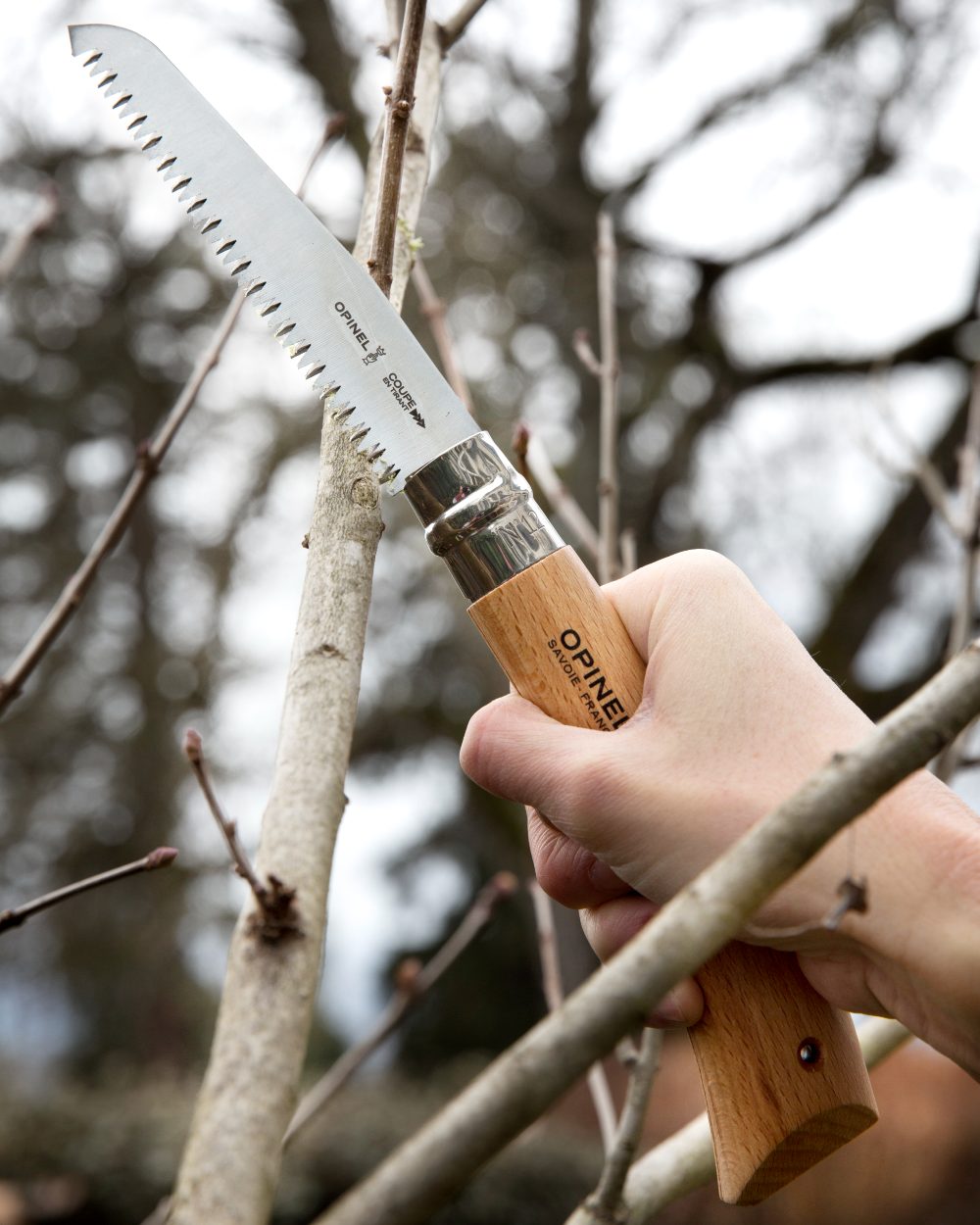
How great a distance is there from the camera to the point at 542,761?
0.95 meters

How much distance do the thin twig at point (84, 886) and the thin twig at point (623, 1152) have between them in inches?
22.5

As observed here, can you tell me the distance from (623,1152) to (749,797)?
0.53 meters

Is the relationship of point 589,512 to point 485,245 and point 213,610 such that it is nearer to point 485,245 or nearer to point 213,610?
point 485,245

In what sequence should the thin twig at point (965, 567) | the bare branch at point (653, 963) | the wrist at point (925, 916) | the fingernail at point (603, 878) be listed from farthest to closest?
the thin twig at point (965, 567) → the fingernail at point (603, 878) → the wrist at point (925, 916) → the bare branch at point (653, 963)

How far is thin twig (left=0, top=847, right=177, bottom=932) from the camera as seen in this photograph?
0.83 meters

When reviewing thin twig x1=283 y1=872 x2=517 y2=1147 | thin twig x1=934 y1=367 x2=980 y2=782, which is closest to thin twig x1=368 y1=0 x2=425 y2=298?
thin twig x1=283 y1=872 x2=517 y2=1147

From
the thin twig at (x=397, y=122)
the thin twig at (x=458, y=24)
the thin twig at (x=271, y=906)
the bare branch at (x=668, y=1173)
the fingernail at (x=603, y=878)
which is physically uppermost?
the thin twig at (x=458, y=24)

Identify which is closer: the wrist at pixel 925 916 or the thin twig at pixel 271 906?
the thin twig at pixel 271 906

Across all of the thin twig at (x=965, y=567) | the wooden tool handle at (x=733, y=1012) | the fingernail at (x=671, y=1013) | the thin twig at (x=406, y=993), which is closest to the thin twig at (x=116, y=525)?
the wooden tool handle at (x=733, y=1012)

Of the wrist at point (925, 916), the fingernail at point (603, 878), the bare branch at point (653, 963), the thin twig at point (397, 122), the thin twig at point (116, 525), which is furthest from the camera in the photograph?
the thin twig at point (116, 525)

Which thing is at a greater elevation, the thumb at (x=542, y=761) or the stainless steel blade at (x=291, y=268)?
the stainless steel blade at (x=291, y=268)

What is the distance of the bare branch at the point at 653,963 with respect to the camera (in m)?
0.46

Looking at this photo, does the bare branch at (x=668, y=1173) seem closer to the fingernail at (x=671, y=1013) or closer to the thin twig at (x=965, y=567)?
the fingernail at (x=671, y=1013)

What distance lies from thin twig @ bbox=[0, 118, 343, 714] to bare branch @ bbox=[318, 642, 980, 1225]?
2.63 ft
